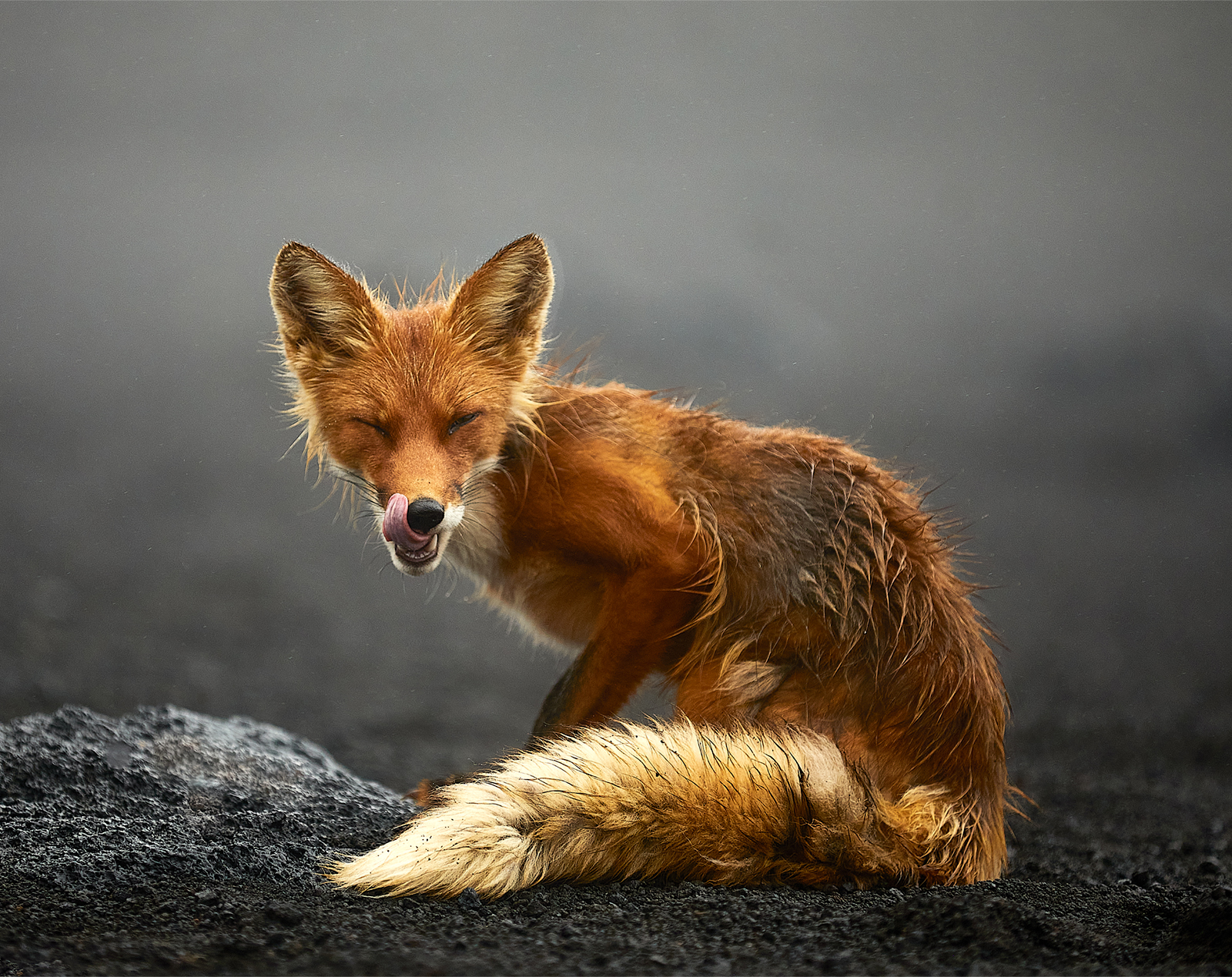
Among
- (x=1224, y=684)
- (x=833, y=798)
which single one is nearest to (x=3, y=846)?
(x=833, y=798)

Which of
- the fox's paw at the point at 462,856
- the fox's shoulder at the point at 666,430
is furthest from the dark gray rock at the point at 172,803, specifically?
the fox's shoulder at the point at 666,430

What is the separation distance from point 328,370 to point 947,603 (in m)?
1.38

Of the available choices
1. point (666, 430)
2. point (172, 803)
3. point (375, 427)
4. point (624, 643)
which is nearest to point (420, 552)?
point (375, 427)

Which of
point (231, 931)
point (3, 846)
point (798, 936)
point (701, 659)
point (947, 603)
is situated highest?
point (947, 603)

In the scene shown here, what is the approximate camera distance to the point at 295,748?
2.98m

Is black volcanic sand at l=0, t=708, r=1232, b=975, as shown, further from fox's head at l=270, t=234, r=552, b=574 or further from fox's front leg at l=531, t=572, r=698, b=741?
fox's head at l=270, t=234, r=552, b=574

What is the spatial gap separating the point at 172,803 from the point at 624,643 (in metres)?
1.13

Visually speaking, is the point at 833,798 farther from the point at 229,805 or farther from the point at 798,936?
the point at 229,805

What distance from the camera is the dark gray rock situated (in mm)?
1925

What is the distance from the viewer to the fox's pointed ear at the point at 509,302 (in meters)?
2.20

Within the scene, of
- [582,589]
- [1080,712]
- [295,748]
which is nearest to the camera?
[582,589]

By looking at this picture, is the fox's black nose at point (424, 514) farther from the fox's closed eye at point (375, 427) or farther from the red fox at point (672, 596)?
the fox's closed eye at point (375, 427)

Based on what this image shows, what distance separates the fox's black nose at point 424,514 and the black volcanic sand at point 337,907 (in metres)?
0.65

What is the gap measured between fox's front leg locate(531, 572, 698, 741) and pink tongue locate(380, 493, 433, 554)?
42 cm
